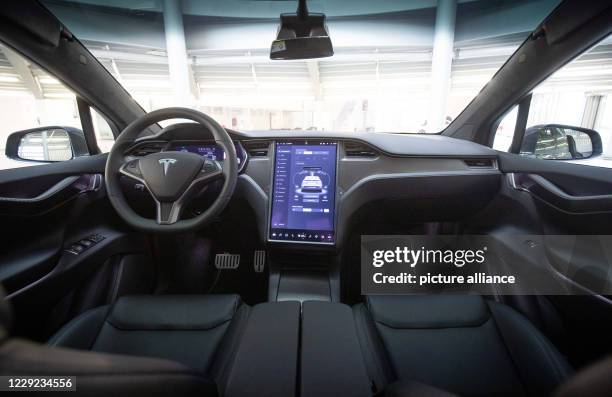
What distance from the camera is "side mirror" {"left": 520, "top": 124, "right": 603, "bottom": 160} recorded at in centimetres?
175

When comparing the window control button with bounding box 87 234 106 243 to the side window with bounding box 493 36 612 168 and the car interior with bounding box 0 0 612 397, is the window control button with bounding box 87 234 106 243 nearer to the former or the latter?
the car interior with bounding box 0 0 612 397

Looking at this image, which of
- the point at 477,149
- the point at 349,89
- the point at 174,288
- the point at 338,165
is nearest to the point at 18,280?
the point at 174,288

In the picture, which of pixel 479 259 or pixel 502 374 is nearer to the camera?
pixel 502 374

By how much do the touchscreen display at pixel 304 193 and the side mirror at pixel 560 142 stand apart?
1.18 metres

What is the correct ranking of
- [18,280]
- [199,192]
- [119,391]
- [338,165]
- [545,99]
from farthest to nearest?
[545,99]
[338,165]
[199,192]
[18,280]
[119,391]

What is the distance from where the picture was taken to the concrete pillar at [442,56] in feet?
22.1

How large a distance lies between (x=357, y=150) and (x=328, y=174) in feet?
0.73

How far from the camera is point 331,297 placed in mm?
1463

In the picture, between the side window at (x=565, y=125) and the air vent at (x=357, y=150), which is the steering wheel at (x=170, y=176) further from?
the side window at (x=565, y=125)

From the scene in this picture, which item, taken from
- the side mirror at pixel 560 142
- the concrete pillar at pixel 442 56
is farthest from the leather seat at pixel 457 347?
the concrete pillar at pixel 442 56

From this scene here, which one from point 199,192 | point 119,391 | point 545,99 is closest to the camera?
point 119,391

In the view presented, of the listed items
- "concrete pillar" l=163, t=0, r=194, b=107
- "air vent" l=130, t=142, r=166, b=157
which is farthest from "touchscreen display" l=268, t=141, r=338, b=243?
"concrete pillar" l=163, t=0, r=194, b=107

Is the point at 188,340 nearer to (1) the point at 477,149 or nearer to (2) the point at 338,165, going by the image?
(2) the point at 338,165

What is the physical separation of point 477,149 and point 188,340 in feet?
5.53
